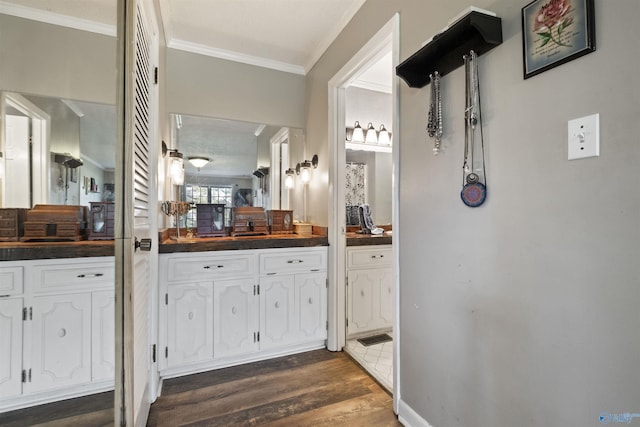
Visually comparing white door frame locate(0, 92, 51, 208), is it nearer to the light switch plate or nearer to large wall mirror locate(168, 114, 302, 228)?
large wall mirror locate(168, 114, 302, 228)

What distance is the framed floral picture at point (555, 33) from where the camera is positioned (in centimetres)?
83

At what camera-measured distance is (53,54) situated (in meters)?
1.35

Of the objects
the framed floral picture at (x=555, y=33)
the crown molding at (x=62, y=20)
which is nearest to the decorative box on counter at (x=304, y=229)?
the crown molding at (x=62, y=20)

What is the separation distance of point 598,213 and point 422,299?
830mm

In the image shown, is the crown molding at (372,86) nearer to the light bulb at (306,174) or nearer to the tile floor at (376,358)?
the light bulb at (306,174)

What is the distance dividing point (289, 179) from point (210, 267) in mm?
1190

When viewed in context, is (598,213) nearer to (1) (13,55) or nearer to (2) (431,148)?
(2) (431,148)

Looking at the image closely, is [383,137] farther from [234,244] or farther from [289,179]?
[234,244]

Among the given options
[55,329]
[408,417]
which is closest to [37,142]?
[55,329]

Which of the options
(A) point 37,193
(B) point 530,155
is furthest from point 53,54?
(B) point 530,155

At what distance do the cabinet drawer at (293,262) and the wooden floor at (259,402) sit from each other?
2.27ft

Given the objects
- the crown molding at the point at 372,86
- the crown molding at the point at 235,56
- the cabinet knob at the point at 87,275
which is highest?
the crown molding at the point at 235,56

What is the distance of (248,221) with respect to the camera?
2.56 meters

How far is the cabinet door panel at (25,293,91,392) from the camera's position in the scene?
1.50 m
